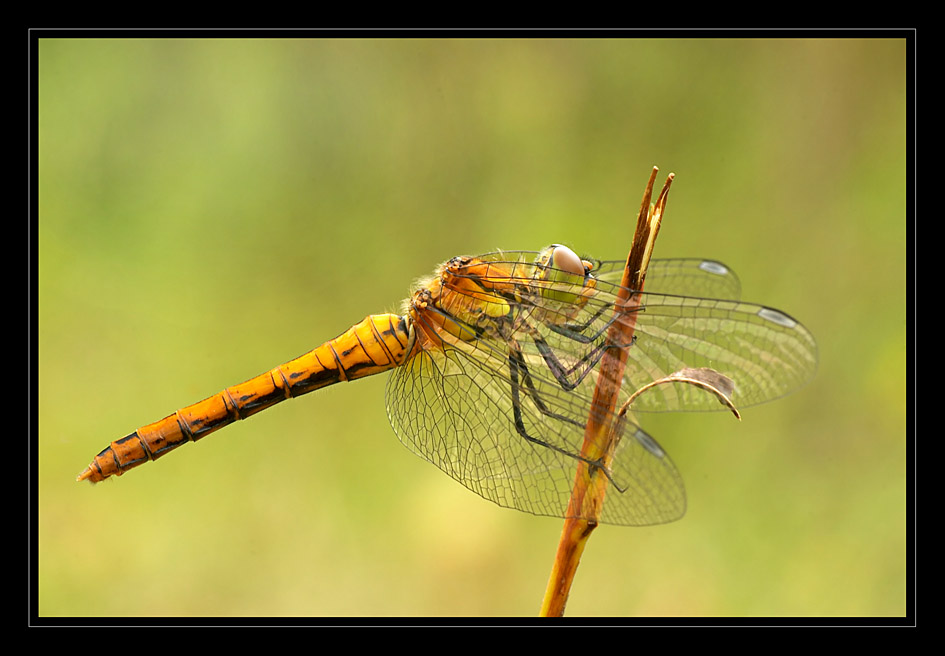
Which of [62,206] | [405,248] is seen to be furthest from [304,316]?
[62,206]

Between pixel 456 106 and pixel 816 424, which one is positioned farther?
pixel 456 106

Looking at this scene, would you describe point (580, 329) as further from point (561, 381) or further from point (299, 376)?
point (299, 376)

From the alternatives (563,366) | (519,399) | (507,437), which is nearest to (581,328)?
(563,366)

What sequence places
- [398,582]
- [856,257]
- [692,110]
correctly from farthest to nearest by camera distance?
1. [692,110]
2. [856,257]
3. [398,582]

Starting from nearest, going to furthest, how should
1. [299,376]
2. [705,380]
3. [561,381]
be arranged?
[705,380]
[561,381]
[299,376]

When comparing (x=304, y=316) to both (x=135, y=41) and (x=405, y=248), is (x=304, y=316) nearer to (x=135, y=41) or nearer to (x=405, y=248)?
(x=405, y=248)

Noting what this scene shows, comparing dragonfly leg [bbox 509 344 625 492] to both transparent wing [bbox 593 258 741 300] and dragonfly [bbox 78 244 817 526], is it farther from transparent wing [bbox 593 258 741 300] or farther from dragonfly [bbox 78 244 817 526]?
transparent wing [bbox 593 258 741 300]
